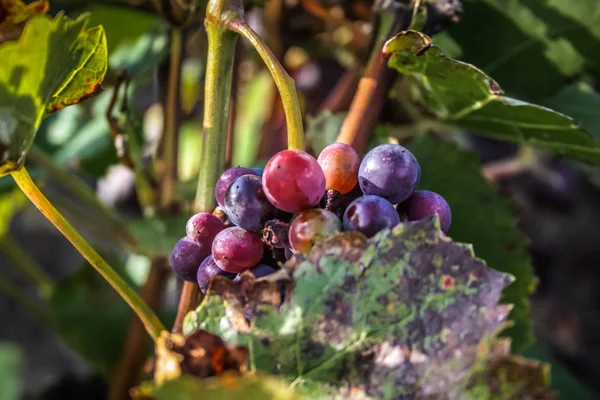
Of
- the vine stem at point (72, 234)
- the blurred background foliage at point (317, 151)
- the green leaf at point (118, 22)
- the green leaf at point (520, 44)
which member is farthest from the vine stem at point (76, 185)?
the green leaf at point (520, 44)

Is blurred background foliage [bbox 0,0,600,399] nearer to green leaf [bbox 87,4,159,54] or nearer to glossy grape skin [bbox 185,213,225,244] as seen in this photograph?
green leaf [bbox 87,4,159,54]

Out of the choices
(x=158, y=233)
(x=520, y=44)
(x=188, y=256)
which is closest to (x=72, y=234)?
(x=188, y=256)

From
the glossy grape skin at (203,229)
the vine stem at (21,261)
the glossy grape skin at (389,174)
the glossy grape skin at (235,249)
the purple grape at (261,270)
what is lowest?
the vine stem at (21,261)

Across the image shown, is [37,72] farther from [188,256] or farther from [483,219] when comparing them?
[483,219]

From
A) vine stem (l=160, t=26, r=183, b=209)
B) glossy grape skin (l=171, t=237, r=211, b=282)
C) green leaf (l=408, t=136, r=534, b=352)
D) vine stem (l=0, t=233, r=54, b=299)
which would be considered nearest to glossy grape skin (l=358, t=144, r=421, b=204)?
glossy grape skin (l=171, t=237, r=211, b=282)

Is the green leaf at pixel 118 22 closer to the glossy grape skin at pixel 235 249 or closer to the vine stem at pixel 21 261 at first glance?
the vine stem at pixel 21 261

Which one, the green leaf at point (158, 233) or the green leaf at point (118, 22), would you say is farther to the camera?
the green leaf at point (118, 22)
